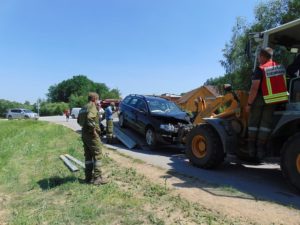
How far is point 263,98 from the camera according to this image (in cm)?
739

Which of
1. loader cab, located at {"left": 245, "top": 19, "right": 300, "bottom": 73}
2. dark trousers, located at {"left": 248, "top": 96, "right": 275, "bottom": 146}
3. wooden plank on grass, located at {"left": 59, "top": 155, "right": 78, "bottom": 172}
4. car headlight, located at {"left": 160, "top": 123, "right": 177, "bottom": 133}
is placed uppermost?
loader cab, located at {"left": 245, "top": 19, "right": 300, "bottom": 73}

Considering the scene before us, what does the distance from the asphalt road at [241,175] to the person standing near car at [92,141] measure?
5.45 ft

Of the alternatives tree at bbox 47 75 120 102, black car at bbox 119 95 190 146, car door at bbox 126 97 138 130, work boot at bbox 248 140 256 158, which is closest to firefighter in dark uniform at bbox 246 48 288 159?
work boot at bbox 248 140 256 158

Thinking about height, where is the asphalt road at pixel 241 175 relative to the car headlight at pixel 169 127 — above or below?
below

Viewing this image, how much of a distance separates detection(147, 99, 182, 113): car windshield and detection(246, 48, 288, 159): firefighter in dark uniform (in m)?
5.81

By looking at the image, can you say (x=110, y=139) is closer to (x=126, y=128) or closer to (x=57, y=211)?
(x=126, y=128)

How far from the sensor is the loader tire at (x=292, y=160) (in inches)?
264

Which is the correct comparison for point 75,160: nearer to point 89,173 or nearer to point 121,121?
point 89,173

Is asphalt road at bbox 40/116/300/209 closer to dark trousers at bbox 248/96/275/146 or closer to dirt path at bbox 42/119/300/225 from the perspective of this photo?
dirt path at bbox 42/119/300/225

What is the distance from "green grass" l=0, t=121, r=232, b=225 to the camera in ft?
18.4

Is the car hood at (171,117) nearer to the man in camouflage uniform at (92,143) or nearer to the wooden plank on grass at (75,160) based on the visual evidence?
the wooden plank on grass at (75,160)

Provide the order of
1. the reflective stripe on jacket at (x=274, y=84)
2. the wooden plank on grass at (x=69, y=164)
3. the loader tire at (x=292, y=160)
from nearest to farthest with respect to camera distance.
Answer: the loader tire at (x=292, y=160)
the reflective stripe on jacket at (x=274, y=84)
the wooden plank on grass at (x=69, y=164)


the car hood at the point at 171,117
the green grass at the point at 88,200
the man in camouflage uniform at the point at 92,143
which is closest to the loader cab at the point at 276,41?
the man in camouflage uniform at the point at 92,143

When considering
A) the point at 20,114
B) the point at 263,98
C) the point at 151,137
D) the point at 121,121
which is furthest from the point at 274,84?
the point at 20,114
